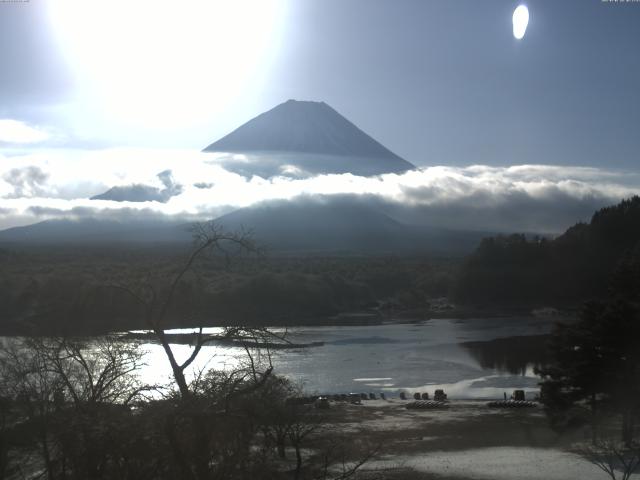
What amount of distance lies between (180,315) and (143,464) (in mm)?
1851

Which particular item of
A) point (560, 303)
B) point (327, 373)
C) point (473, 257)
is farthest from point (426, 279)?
point (327, 373)

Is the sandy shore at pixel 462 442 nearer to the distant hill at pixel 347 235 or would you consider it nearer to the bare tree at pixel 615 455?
the bare tree at pixel 615 455

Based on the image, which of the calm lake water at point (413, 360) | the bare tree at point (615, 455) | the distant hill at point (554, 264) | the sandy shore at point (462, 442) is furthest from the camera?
the distant hill at point (554, 264)

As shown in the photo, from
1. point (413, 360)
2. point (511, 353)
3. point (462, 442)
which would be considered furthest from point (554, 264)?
point (462, 442)

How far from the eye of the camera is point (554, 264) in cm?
6819

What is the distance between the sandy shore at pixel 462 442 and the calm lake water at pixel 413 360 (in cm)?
340

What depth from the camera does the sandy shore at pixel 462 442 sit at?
47.5 feet

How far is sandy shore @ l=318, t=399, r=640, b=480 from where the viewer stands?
14492 mm

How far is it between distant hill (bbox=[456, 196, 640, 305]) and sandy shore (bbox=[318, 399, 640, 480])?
43397 mm

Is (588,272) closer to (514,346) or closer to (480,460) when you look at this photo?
(514,346)

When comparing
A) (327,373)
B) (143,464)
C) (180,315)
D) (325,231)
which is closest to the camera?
(143,464)

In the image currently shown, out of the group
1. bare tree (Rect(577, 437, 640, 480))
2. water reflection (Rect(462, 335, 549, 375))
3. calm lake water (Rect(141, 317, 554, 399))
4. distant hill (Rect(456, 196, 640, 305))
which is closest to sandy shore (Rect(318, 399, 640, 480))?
bare tree (Rect(577, 437, 640, 480))

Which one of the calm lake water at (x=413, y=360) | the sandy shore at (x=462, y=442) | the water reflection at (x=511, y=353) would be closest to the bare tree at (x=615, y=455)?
the sandy shore at (x=462, y=442)

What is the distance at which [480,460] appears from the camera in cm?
1593
